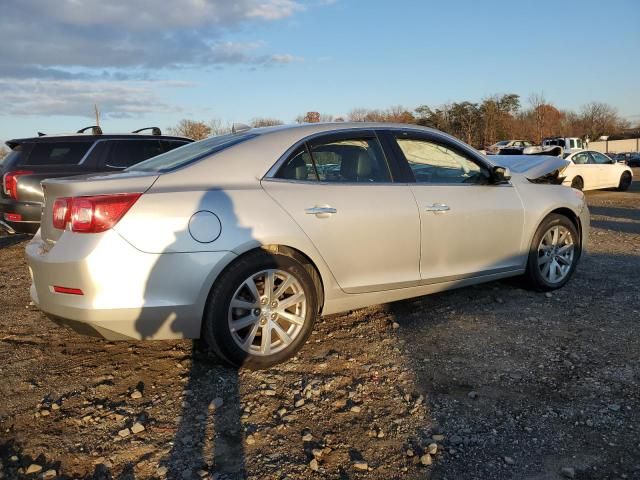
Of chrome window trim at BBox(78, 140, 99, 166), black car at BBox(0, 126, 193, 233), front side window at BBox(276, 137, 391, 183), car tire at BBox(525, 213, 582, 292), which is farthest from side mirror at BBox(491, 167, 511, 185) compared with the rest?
chrome window trim at BBox(78, 140, 99, 166)

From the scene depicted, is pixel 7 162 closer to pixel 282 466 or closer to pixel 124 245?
pixel 124 245

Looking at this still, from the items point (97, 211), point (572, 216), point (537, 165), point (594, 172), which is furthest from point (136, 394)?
point (594, 172)

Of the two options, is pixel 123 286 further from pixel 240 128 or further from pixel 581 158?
pixel 581 158

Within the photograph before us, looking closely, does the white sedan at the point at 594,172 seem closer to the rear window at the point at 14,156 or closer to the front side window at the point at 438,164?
the front side window at the point at 438,164

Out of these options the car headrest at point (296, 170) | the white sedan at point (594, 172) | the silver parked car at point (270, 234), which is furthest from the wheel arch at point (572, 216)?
the white sedan at point (594, 172)

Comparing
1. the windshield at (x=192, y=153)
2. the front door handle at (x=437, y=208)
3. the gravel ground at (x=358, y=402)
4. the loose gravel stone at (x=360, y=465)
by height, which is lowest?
Result: the loose gravel stone at (x=360, y=465)

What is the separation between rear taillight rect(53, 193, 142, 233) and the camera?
297cm

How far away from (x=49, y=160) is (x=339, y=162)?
17.1 ft

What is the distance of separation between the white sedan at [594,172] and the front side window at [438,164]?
11.6m

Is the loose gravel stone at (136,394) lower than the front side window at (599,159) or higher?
lower

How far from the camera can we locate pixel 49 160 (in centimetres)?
730

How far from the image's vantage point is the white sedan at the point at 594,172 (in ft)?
50.3

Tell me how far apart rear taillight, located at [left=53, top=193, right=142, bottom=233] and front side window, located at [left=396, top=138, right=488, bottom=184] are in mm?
2118

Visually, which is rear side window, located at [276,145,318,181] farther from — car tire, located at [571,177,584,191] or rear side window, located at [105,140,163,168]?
car tire, located at [571,177,584,191]
